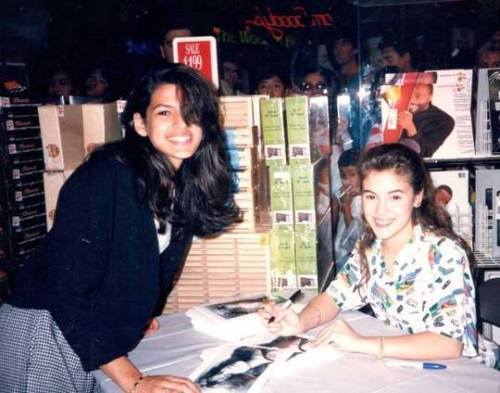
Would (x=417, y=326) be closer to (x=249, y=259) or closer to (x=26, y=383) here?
(x=26, y=383)

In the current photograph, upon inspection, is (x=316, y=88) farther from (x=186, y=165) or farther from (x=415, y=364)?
(x=415, y=364)

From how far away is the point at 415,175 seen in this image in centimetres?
181

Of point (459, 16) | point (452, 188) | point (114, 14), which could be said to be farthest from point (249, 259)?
point (114, 14)

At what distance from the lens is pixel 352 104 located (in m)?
4.71

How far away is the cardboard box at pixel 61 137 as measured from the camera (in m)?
3.43

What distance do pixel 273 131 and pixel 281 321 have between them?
191 centimetres

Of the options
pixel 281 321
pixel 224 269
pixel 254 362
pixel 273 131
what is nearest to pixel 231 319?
pixel 281 321

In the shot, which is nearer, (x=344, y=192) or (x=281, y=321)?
(x=281, y=321)

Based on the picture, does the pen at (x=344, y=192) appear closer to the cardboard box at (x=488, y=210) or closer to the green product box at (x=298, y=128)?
the green product box at (x=298, y=128)

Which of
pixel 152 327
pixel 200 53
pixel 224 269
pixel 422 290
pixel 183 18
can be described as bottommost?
pixel 224 269

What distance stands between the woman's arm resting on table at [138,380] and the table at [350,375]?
4 cm

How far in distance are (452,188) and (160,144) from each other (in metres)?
2.33

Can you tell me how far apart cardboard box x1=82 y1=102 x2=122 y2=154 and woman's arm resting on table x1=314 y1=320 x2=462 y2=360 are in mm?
2416

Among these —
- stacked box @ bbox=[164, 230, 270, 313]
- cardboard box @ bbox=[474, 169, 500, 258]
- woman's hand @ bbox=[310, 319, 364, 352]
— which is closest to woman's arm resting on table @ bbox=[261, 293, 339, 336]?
woman's hand @ bbox=[310, 319, 364, 352]
